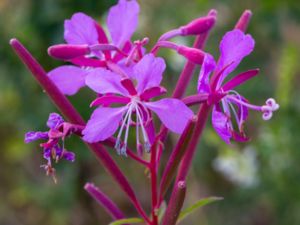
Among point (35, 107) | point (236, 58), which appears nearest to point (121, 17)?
point (236, 58)

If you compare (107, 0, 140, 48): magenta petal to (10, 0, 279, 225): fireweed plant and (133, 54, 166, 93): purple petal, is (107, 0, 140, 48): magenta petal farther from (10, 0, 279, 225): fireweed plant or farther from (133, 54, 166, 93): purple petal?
(133, 54, 166, 93): purple petal

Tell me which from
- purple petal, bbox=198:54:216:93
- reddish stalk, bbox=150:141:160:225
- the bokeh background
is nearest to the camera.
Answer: purple petal, bbox=198:54:216:93

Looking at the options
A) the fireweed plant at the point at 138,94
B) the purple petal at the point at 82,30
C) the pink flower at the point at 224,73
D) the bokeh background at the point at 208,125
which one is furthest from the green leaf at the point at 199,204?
the bokeh background at the point at 208,125

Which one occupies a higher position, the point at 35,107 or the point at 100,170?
the point at 35,107

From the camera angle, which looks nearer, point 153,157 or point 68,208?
point 153,157

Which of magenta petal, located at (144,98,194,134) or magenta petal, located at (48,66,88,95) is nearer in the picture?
magenta petal, located at (144,98,194,134)

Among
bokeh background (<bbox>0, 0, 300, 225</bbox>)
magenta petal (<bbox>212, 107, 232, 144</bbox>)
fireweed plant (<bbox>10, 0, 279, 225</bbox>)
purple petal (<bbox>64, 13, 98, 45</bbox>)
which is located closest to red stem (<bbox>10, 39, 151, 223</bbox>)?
fireweed plant (<bbox>10, 0, 279, 225</bbox>)

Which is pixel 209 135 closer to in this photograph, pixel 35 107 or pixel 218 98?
pixel 35 107

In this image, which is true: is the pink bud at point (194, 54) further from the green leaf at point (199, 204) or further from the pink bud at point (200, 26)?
the green leaf at point (199, 204)
